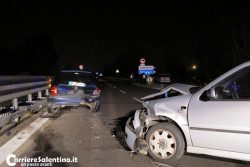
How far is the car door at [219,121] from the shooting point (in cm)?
355

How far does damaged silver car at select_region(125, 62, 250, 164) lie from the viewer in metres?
3.61

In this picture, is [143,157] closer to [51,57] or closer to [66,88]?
[66,88]

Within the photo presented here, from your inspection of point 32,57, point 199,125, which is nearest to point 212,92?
point 199,125

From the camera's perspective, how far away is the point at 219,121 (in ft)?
12.2

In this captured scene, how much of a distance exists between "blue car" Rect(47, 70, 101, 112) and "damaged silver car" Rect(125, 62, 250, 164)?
4631 mm

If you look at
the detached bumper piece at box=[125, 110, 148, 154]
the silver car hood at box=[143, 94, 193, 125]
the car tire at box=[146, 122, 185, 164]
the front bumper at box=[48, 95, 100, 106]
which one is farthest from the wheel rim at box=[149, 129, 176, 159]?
the front bumper at box=[48, 95, 100, 106]

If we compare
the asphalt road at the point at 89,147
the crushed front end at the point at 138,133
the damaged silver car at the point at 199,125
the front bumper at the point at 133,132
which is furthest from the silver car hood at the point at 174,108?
the asphalt road at the point at 89,147

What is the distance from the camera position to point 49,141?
5.48m

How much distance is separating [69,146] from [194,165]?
251 centimetres

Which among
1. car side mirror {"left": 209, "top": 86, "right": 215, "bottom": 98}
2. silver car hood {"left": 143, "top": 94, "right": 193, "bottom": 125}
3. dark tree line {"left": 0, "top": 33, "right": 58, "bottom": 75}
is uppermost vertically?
dark tree line {"left": 0, "top": 33, "right": 58, "bottom": 75}

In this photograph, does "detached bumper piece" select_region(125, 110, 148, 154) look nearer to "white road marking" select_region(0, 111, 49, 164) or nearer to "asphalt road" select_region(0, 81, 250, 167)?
"asphalt road" select_region(0, 81, 250, 167)

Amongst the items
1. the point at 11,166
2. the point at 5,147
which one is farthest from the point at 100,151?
the point at 5,147

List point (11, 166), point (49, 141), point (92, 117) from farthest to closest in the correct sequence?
point (92, 117), point (49, 141), point (11, 166)

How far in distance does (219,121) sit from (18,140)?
4.21 m
